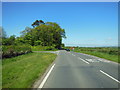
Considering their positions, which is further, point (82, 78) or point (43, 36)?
point (43, 36)

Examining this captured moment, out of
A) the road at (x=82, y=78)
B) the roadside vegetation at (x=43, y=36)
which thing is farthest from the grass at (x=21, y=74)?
the roadside vegetation at (x=43, y=36)

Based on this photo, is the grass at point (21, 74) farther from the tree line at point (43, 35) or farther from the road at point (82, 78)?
the tree line at point (43, 35)

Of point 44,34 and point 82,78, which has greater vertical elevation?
point 44,34

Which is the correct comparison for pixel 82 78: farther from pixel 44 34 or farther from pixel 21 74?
pixel 44 34

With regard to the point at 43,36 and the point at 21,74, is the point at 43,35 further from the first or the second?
the point at 21,74

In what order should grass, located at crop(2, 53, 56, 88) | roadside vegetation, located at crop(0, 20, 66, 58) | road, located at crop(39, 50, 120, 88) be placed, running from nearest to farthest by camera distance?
road, located at crop(39, 50, 120, 88), grass, located at crop(2, 53, 56, 88), roadside vegetation, located at crop(0, 20, 66, 58)

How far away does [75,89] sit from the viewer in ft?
17.6

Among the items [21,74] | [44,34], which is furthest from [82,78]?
[44,34]

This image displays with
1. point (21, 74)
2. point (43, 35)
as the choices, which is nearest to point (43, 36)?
point (43, 35)

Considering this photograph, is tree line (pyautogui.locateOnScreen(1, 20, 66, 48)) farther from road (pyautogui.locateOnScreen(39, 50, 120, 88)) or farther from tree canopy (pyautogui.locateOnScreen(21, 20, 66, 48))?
road (pyautogui.locateOnScreen(39, 50, 120, 88))

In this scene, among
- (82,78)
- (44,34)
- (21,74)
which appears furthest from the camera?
(44,34)

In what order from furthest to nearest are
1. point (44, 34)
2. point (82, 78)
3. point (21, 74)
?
1. point (44, 34)
2. point (21, 74)
3. point (82, 78)

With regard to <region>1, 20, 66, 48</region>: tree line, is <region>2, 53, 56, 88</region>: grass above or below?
below

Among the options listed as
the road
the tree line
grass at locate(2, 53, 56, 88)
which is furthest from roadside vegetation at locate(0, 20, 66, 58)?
the road
